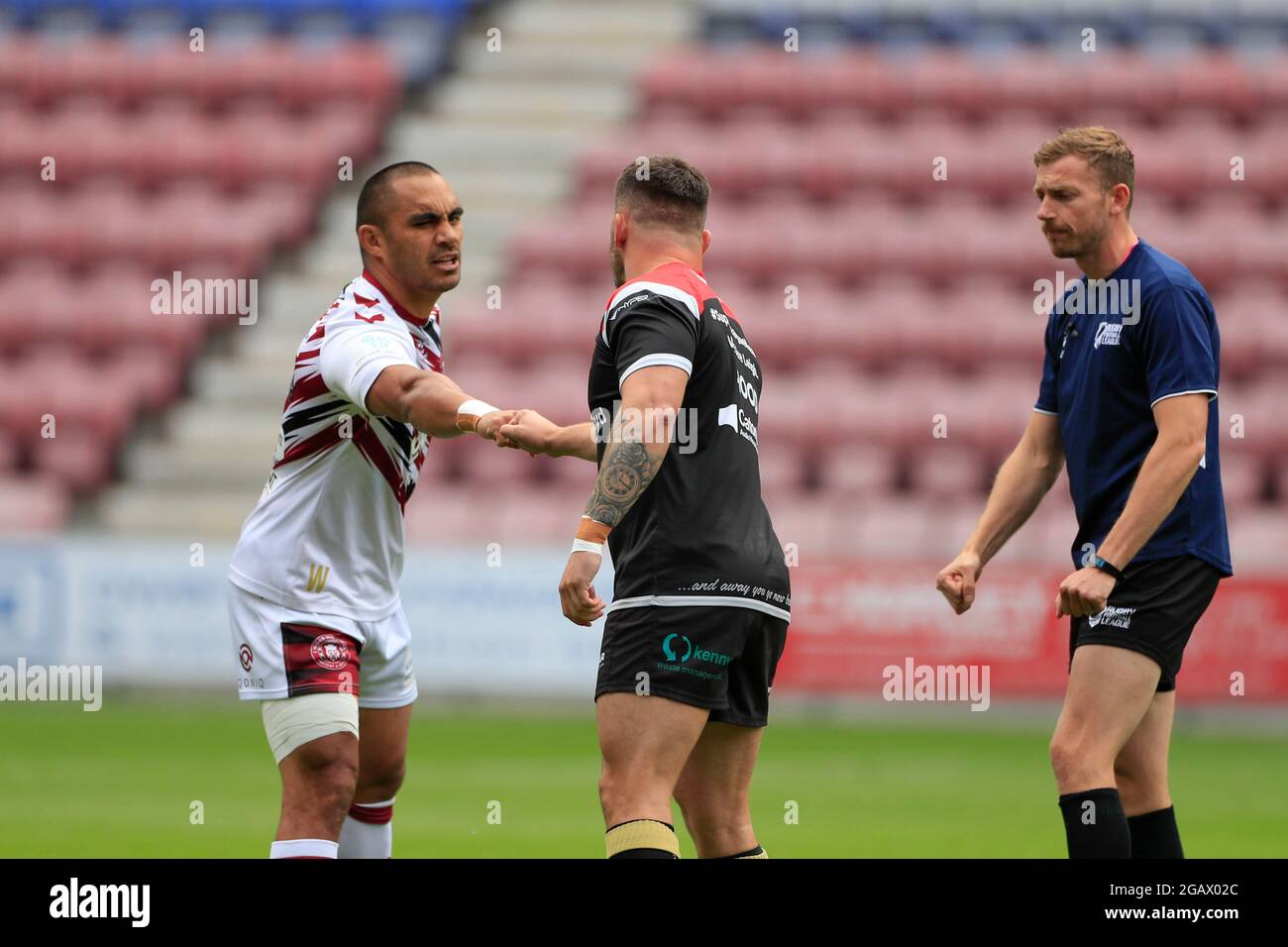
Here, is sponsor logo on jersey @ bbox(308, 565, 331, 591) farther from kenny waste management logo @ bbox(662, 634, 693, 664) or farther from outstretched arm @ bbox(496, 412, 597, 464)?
kenny waste management logo @ bbox(662, 634, 693, 664)

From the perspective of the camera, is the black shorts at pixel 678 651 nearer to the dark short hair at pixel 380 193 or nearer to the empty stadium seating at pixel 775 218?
the dark short hair at pixel 380 193

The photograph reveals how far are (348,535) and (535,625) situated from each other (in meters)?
8.51

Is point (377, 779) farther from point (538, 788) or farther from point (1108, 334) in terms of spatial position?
point (538, 788)

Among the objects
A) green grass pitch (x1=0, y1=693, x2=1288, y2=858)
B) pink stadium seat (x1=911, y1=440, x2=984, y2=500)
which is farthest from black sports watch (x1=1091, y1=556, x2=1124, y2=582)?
pink stadium seat (x1=911, y1=440, x2=984, y2=500)

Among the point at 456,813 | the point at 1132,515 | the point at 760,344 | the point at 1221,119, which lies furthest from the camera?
the point at 1221,119

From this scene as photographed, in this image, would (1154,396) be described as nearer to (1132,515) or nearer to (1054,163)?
(1132,515)

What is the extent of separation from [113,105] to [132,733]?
10.9 m

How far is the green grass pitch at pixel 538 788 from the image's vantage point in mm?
8305

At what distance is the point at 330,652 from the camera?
5270mm

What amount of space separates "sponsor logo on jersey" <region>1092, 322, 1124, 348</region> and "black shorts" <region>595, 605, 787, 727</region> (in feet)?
4.79

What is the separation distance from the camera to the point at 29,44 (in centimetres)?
2191

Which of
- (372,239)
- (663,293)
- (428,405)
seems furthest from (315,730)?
(663,293)

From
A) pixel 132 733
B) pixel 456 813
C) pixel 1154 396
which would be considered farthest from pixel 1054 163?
pixel 132 733

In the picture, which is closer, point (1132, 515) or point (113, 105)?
point (1132, 515)
